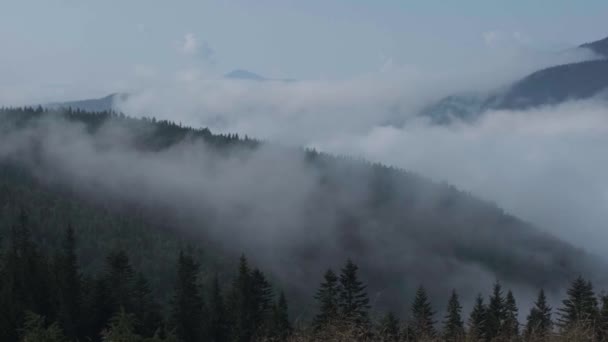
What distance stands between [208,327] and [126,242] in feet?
411

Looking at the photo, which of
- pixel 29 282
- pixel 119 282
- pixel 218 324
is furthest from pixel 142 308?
pixel 29 282

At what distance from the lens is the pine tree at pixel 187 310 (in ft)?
180

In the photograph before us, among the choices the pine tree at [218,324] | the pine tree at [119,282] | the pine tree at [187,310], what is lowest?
the pine tree at [218,324]

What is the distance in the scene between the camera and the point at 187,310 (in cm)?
5550

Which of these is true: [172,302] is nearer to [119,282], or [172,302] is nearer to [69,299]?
[119,282]

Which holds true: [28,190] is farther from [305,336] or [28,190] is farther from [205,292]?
[305,336]

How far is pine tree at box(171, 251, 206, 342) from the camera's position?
5478cm

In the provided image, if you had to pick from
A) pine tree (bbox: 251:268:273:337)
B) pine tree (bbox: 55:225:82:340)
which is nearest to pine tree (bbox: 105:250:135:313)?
pine tree (bbox: 55:225:82:340)

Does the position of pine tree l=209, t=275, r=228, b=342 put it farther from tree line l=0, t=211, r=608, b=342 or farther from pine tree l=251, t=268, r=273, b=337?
pine tree l=251, t=268, r=273, b=337

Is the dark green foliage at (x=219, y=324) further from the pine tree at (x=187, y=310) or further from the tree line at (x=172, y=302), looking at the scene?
the pine tree at (x=187, y=310)

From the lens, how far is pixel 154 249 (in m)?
181

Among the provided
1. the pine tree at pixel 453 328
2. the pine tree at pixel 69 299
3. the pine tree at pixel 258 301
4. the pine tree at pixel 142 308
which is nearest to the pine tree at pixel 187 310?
the pine tree at pixel 142 308

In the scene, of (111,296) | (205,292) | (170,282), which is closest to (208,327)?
(111,296)

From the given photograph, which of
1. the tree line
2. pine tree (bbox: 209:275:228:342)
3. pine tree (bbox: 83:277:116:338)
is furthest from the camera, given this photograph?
pine tree (bbox: 209:275:228:342)
